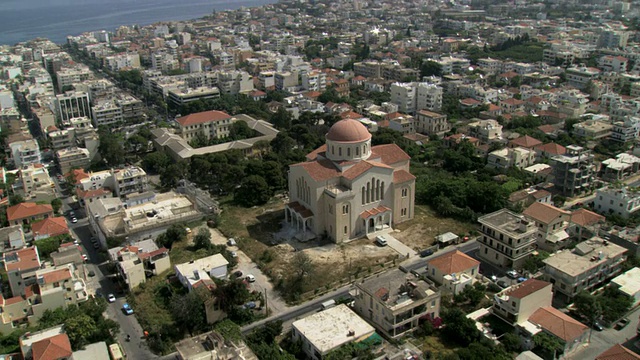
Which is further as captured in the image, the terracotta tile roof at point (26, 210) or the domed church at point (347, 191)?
the terracotta tile roof at point (26, 210)

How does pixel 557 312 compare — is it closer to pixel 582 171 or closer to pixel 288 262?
pixel 288 262

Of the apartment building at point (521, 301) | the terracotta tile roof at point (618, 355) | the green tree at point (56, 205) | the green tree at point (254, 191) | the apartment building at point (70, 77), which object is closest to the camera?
the terracotta tile roof at point (618, 355)

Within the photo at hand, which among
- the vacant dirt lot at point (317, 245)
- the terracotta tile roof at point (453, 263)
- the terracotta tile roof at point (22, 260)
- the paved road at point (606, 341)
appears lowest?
the paved road at point (606, 341)

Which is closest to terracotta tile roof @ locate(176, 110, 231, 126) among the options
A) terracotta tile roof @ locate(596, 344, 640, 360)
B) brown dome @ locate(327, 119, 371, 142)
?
brown dome @ locate(327, 119, 371, 142)

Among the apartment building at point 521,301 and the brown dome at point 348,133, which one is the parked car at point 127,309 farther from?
the apartment building at point 521,301

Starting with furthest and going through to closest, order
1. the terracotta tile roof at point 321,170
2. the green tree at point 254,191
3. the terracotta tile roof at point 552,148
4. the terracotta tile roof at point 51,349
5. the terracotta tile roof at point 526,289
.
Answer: the terracotta tile roof at point 552,148 → the green tree at point 254,191 → the terracotta tile roof at point 321,170 → the terracotta tile roof at point 526,289 → the terracotta tile roof at point 51,349

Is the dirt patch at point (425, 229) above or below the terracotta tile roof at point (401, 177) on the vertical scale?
below

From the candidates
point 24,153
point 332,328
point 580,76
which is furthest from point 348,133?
point 580,76

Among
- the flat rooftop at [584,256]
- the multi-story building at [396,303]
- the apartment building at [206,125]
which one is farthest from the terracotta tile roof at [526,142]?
the apartment building at [206,125]
